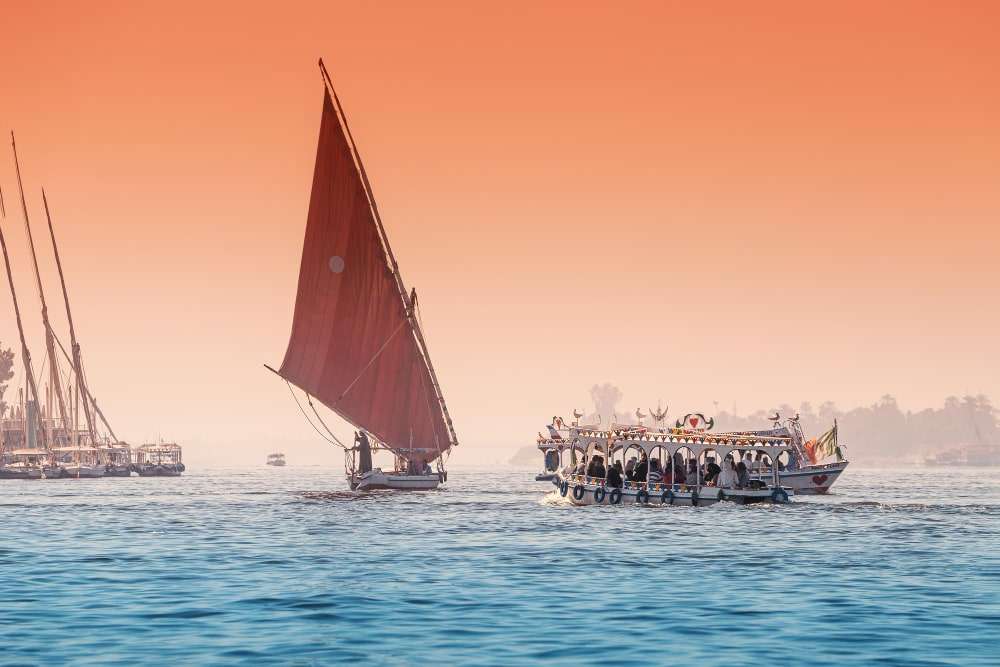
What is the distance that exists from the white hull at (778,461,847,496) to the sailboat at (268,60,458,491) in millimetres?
27292

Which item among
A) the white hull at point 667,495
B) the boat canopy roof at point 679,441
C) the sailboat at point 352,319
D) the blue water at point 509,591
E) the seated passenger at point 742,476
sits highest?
the sailboat at point 352,319

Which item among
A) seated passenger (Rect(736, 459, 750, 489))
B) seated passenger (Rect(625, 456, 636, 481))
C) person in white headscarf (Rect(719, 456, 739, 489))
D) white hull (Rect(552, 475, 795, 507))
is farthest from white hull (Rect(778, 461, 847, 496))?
seated passenger (Rect(625, 456, 636, 481))

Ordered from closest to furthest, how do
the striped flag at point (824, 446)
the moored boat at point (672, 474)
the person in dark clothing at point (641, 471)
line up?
the moored boat at point (672, 474) → the person in dark clothing at point (641, 471) → the striped flag at point (824, 446)

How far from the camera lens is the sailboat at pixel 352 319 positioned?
99.4 m

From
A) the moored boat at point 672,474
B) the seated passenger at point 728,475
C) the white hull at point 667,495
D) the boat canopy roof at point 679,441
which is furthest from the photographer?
the seated passenger at point 728,475

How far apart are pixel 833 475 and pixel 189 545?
61.9 m

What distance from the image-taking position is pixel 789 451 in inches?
3487

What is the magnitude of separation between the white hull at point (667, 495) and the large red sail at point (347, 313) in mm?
22917

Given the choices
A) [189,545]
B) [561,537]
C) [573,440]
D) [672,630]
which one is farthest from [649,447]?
[672,630]

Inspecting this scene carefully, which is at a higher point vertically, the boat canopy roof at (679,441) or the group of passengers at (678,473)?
the boat canopy roof at (679,441)

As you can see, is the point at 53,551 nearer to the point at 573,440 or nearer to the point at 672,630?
the point at 672,630

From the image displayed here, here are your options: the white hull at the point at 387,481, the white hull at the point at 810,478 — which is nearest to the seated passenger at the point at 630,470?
the white hull at the point at 810,478

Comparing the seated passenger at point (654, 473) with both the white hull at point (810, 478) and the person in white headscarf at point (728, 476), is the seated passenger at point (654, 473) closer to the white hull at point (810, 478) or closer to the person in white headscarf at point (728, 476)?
the person in white headscarf at point (728, 476)

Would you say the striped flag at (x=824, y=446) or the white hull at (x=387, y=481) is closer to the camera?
the white hull at (x=387, y=481)
